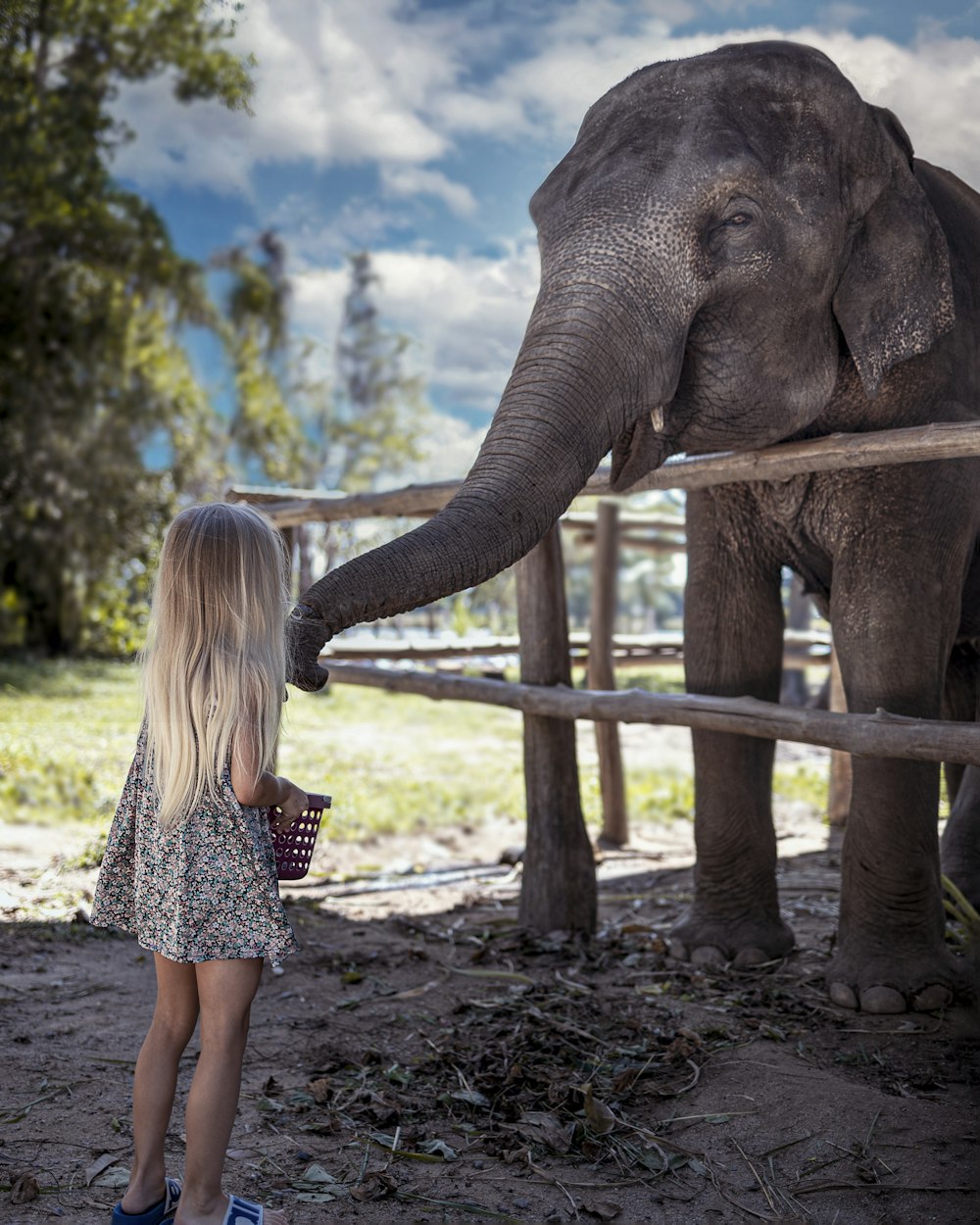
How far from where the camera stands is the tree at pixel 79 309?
15.8 metres

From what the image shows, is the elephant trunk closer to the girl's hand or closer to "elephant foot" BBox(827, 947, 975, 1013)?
the girl's hand

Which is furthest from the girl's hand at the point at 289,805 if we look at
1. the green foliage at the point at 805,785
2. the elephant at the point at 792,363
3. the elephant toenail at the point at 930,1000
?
the green foliage at the point at 805,785

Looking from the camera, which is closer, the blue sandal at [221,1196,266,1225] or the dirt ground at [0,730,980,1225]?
the blue sandal at [221,1196,266,1225]

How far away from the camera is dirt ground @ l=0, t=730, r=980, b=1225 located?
8.23 ft

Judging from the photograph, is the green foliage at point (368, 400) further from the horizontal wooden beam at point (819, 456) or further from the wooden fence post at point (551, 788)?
the horizontal wooden beam at point (819, 456)

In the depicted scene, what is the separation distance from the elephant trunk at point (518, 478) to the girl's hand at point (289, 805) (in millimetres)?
192

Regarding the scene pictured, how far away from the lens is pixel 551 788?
4.55 metres

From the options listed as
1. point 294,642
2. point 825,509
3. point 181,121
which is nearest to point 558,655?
point 825,509

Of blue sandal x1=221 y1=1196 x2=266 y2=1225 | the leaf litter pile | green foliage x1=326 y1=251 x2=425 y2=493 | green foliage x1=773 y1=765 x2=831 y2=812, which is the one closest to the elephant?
the leaf litter pile

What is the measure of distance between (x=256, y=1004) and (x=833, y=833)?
13.6 ft

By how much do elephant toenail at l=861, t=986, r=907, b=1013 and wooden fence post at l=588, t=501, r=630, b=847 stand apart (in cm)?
333

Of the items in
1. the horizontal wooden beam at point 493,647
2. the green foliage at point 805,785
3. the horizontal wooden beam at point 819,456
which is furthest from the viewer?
the green foliage at point 805,785

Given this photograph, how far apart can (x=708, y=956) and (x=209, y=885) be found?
2.32 m

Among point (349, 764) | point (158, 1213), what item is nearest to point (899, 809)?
point (158, 1213)
